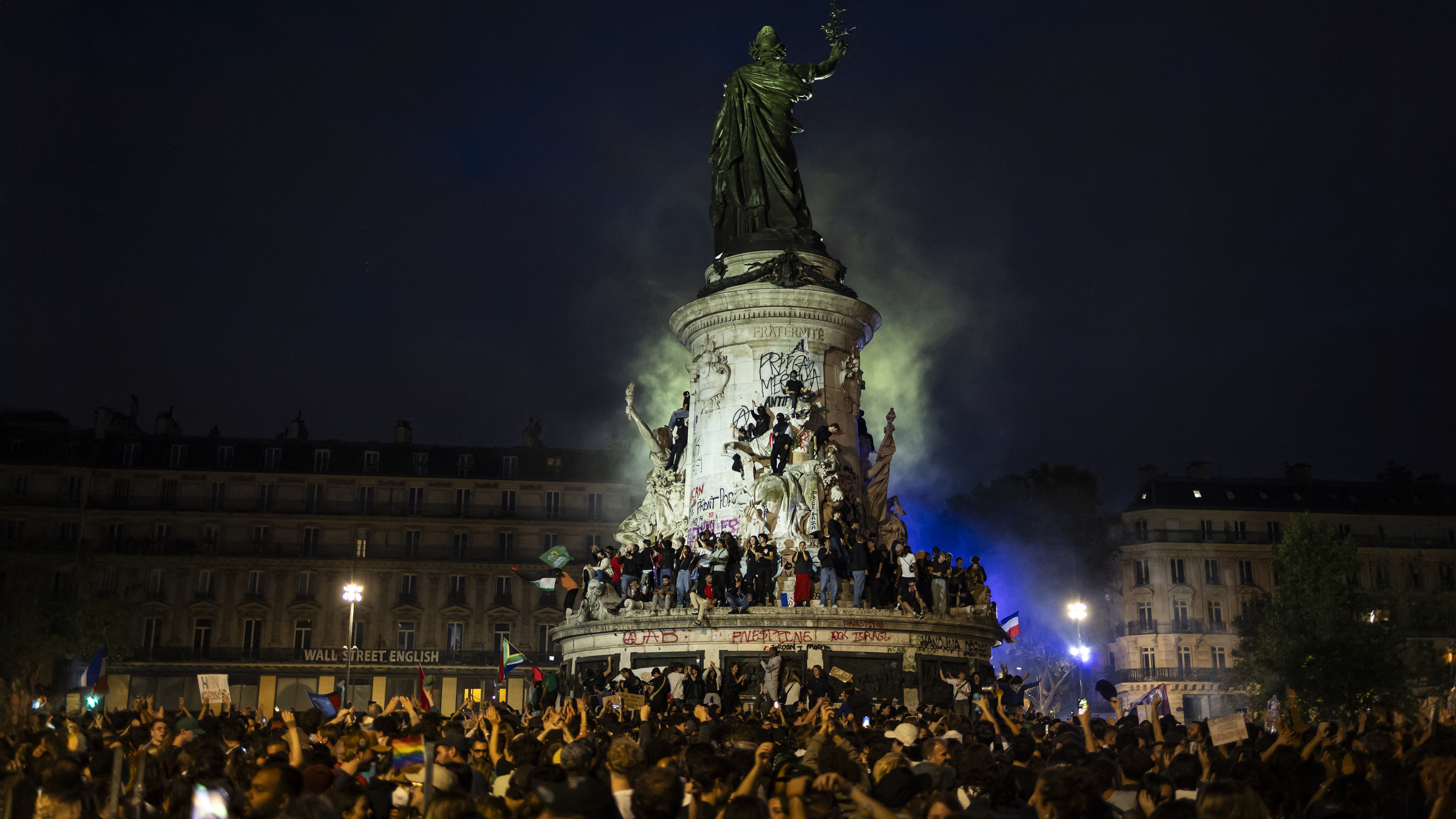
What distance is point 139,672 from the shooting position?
61312mm

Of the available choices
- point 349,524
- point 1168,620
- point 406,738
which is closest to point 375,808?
point 406,738

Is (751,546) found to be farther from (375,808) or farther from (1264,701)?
(1264,701)

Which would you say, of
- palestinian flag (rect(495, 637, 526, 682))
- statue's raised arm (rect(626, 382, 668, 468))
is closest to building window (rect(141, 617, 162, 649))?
palestinian flag (rect(495, 637, 526, 682))

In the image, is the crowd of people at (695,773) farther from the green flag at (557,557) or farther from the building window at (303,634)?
the building window at (303,634)

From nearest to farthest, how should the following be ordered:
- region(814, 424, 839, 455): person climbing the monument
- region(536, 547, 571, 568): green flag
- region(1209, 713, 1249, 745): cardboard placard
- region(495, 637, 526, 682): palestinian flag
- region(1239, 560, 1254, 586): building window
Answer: region(1209, 713, 1249, 745): cardboard placard < region(814, 424, 839, 455): person climbing the monument < region(495, 637, 526, 682): palestinian flag < region(536, 547, 571, 568): green flag < region(1239, 560, 1254, 586): building window

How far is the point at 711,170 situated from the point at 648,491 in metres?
9.91

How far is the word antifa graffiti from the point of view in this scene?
62.3 metres

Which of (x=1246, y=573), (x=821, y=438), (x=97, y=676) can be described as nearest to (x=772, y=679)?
(x=821, y=438)

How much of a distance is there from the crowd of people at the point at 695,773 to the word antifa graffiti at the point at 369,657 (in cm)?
4979

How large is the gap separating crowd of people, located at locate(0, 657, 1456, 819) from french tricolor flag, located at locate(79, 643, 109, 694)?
11672 millimetres

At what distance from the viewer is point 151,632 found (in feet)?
205

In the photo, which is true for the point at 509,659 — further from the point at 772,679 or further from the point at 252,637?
the point at 252,637

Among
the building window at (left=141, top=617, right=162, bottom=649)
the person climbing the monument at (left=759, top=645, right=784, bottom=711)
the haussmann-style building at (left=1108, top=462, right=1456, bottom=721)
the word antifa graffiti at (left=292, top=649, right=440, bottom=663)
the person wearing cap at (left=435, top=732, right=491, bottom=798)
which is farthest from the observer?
the haussmann-style building at (left=1108, top=462, right=1456, bottom=721)

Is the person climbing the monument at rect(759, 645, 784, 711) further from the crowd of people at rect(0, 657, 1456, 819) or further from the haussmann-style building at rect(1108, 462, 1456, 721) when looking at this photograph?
the haussmann-style building at rect(1108, 462, 1456, 721)
